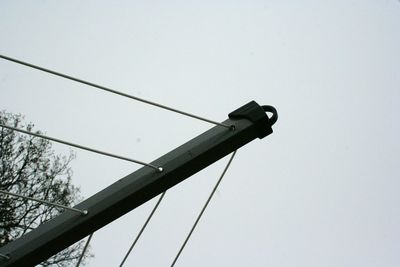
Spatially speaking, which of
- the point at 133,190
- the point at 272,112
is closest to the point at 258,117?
the point at 272,112

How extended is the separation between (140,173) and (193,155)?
0.25 m

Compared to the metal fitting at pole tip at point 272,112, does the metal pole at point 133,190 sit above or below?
below

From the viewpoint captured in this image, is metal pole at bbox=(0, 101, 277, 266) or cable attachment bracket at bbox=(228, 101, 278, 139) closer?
metal pole at bbox=(0, 101, 277, 266)

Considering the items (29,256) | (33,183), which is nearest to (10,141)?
(33,183)

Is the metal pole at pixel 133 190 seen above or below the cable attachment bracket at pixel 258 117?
below

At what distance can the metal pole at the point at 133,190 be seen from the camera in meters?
1.29

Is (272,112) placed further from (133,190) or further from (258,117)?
(133,190)

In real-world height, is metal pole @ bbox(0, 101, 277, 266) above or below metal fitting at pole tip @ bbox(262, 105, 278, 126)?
below

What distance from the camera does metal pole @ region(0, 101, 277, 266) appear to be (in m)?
1.29

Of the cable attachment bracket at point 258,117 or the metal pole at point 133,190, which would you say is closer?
the metal pole at point 133,190

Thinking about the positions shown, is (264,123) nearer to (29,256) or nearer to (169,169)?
(169,169)

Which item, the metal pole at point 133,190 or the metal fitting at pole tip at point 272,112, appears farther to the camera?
the metal fitting at pole tip at point 272,112

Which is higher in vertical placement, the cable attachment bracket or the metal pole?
the cable attachment bracket

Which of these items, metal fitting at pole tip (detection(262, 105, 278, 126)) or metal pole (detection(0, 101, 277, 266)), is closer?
metal pole (detection(0, 101, 277, 266))
